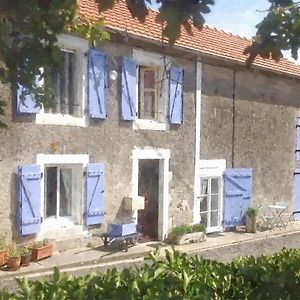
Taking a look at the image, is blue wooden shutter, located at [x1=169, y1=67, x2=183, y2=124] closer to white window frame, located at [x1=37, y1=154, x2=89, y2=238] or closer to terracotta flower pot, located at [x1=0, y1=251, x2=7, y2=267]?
white window frame, located at [x1=37, y1=154, x2=89, y2=238]

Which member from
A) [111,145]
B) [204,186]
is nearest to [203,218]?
[204,186]

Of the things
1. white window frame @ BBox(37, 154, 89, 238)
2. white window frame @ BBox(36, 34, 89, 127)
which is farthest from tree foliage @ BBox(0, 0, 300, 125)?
white window frame @ BBox(36, 34, 89, 127)

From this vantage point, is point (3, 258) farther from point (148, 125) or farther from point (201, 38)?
point (201, 38)

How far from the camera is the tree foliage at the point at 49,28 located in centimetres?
267

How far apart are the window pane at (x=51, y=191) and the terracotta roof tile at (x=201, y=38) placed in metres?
2.95

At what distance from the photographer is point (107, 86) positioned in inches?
452

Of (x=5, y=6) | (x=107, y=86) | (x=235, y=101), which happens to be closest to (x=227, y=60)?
(x=235, y=101)

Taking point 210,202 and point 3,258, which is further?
point 210,202

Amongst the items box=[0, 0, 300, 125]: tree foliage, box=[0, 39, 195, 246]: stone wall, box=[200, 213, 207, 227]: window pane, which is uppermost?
box=[0, 0, 300, 125]: tree foliage

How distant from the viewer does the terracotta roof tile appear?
11.3 metres

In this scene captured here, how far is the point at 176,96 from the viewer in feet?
41.9

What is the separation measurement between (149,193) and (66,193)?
2.53 m

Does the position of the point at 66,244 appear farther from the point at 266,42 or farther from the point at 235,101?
the point at 266,42

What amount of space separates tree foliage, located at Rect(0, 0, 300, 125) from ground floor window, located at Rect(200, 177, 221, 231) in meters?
10.6
